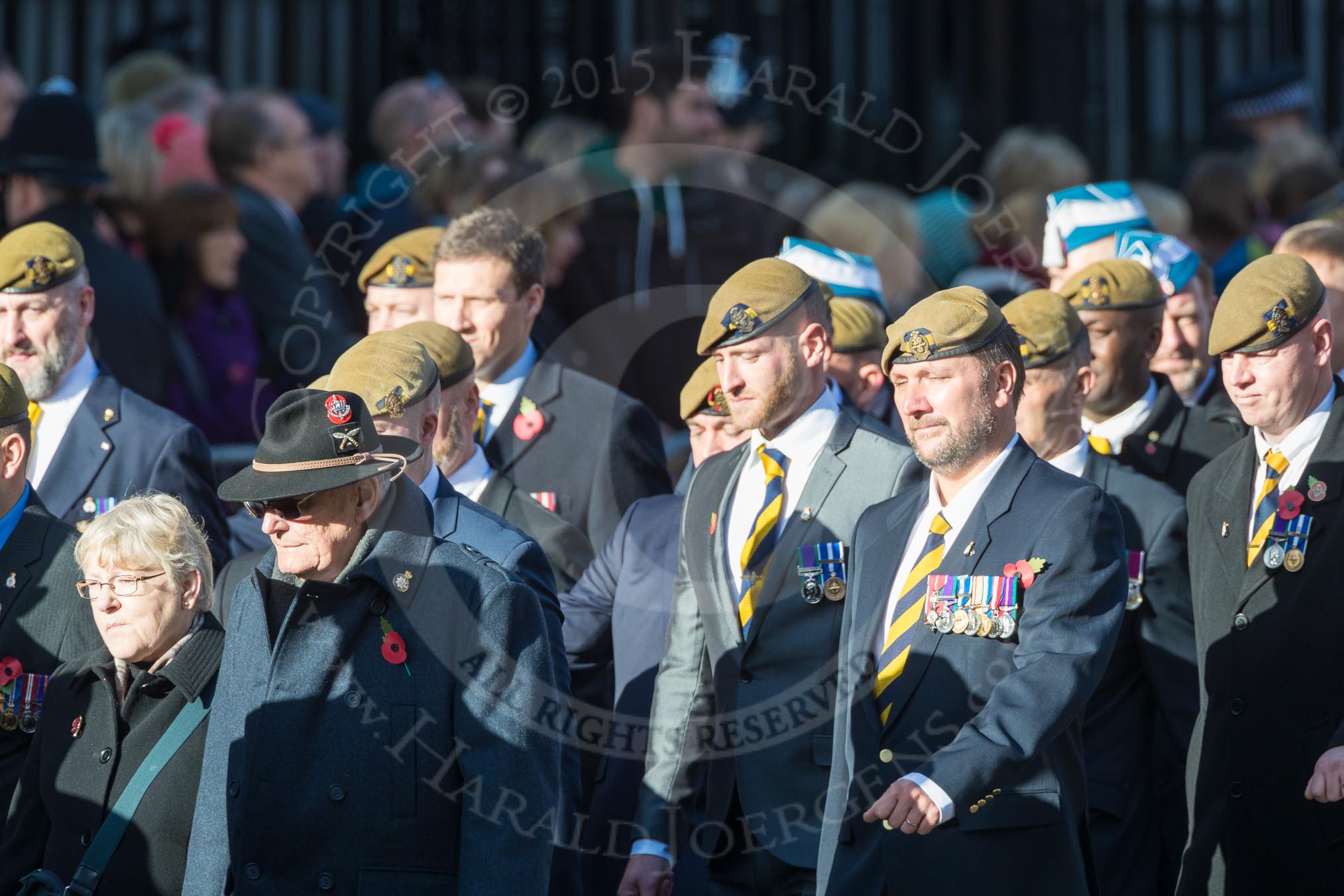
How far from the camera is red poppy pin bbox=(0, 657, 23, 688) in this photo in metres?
5.10

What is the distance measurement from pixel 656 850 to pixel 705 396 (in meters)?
1.33

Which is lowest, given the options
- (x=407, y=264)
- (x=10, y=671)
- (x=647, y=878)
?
(x=647, y=878)

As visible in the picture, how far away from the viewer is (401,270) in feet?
22.1

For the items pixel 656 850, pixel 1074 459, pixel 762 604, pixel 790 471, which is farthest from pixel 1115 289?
pixel 656 850

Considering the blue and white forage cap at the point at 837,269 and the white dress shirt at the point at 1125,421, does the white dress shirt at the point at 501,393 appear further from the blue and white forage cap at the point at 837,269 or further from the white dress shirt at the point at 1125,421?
the white dress shirt at the point at 1125,421

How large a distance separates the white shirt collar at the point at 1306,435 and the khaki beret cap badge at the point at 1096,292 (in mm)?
1062

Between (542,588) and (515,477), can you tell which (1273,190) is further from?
(542,588)

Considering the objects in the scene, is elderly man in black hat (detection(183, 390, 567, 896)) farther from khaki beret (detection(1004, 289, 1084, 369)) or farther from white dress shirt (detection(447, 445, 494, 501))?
khaki beret (detection(1004, 289, 1084, 369))

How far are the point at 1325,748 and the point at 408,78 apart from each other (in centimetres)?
621

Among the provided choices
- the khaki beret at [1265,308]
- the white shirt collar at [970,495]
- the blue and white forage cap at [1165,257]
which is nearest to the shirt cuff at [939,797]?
the white shirt collar at [970,495]

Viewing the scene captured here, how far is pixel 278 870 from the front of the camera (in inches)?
162

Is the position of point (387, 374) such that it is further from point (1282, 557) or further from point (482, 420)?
point (1282, 557)

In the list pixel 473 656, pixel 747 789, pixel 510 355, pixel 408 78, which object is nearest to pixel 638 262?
pixel 510 355

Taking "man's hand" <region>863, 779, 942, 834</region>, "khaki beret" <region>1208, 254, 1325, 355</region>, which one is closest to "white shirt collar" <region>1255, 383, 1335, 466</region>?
"khaki beret" <region>1208, 254, 1325, 355</region>
